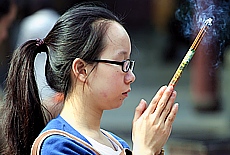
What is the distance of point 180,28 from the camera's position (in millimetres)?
3086

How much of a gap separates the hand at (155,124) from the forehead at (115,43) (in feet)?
0.62

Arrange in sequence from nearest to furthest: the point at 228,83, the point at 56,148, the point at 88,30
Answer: the point at 56,148, the point at 88,30, the point at 228,83

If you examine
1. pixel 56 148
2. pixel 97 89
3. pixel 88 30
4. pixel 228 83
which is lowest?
pixel 228 83

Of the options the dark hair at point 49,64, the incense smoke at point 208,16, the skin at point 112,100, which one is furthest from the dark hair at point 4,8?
the skin at point 112,100

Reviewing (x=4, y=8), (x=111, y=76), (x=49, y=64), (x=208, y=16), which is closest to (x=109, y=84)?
(x=111, y=76)

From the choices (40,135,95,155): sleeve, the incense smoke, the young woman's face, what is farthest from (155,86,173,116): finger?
the incense smoke

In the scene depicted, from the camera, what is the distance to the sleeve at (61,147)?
1.97m

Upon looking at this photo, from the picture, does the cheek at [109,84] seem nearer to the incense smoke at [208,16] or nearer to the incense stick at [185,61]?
the incense stick at [185,61]

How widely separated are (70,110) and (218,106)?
5.94 meters

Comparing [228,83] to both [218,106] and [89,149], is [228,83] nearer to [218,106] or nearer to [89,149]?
[218,106]

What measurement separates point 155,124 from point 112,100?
17cm

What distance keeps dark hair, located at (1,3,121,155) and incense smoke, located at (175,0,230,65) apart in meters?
0.60

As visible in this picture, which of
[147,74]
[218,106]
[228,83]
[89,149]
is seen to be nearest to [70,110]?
[89,149]

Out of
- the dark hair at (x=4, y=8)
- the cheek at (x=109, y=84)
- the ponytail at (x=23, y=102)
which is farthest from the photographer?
the dark hair at (x=4, y=8)
